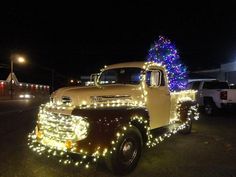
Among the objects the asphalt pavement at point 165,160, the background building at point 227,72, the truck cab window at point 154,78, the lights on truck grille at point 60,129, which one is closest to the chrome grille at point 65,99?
the lights on truck grille at point 60,129

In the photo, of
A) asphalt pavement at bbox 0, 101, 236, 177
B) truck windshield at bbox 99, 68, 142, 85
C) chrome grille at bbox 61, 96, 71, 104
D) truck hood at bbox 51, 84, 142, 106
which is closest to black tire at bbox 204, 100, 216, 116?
asphalt pavement at bbox 0, 101, 236, 177

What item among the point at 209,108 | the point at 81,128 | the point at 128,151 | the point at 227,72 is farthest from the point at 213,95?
the point at 227,72

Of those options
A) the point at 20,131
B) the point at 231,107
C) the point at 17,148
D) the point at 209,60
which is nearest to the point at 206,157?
the point at 17,148

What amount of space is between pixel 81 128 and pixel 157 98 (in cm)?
260

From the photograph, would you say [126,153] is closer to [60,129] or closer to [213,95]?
[60,129]

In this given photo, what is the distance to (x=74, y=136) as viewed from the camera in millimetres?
6020

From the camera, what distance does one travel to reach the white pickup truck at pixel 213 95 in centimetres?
1586

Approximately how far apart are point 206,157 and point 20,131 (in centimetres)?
697

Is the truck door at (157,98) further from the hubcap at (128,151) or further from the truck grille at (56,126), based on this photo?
the truck grille at (56,126)

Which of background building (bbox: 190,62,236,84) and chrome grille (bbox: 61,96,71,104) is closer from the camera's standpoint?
chrome grille (bbox: 61,96,71,104)

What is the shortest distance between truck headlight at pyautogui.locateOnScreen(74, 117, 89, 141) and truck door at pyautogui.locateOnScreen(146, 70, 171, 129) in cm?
207

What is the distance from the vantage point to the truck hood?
6824mm

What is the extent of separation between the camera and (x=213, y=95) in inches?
652

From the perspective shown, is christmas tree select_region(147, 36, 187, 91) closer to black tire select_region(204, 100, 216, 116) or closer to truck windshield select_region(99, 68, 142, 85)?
black tire select_region(204, 100, 216, 116)
